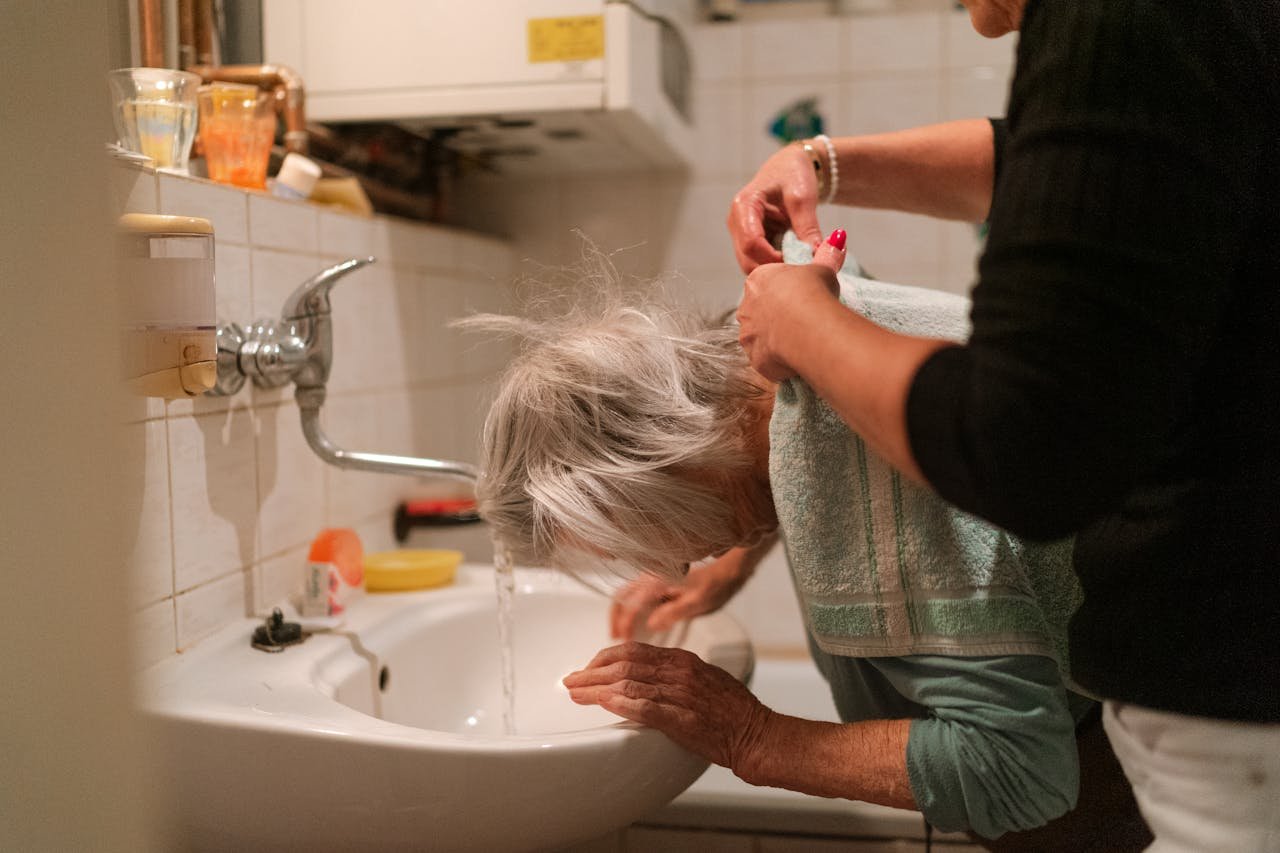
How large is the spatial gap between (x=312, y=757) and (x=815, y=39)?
1.60m

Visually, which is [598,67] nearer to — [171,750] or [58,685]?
[171,750]

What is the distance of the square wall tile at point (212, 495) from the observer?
88cm

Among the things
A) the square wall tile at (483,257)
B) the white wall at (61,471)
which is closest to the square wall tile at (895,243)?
the square wall tile at (483,257)

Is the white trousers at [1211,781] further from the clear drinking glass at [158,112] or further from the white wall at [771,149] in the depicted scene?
the white wall at [771,149]

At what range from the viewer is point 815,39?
6.09ft

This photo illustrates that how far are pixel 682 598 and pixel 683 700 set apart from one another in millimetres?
342

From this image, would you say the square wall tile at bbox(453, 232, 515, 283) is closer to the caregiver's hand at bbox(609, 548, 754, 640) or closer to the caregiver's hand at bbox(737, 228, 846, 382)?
the caregiver's hand at bbox(609, 548, 754, 640)

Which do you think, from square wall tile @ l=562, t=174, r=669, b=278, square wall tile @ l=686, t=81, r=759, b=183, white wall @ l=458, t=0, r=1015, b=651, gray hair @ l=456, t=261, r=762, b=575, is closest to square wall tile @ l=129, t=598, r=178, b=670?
gray hair @ l=456, t=261, r=762, b=575

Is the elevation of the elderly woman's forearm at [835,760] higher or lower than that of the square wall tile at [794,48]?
lower

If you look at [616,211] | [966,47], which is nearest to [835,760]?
[616,211]

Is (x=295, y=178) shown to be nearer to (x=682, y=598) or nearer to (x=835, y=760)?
(x=682, y=598)

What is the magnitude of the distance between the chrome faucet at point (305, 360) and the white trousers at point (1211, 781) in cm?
63

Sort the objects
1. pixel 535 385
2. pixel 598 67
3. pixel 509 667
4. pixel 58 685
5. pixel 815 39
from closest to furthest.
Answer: pixel 58 685, pixel 535 385, pixel 509 667, pixel 598 67, pixel 815 39

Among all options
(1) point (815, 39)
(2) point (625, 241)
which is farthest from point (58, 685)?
(1) point (815, 39)
